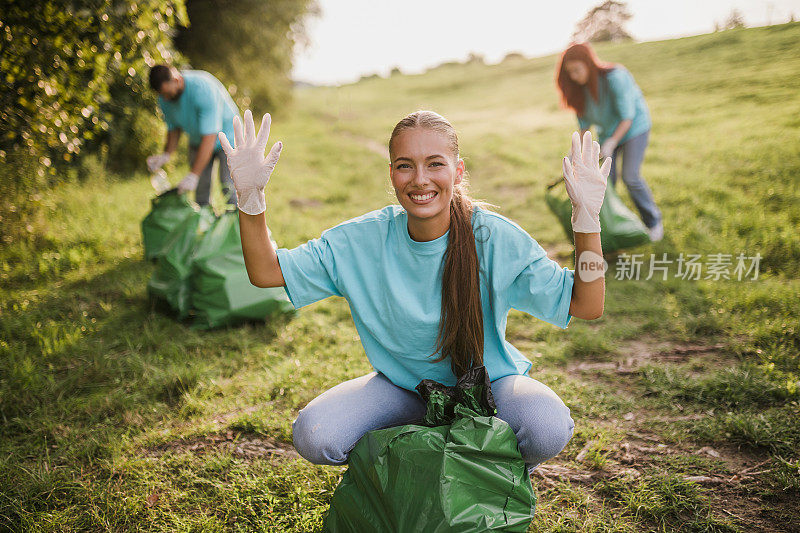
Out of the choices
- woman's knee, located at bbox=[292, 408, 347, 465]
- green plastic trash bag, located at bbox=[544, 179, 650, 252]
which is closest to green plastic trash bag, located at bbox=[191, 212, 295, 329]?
woman's knee, located at bbox=[292, 408, 347, 465]

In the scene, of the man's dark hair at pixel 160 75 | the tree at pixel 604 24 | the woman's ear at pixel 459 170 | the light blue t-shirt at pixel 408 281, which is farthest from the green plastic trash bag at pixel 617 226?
the tree at pixel 604 24

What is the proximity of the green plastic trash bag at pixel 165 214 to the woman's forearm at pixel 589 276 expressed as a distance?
3174 mm

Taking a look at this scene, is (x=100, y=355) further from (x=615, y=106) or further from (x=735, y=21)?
(x=735, y=21)

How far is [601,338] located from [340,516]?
6.75 feet

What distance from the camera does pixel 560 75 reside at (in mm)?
4246

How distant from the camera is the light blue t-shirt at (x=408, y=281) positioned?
1666 mm

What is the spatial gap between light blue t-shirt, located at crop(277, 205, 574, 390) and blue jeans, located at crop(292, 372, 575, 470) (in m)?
0.08

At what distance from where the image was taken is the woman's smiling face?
5.40 feet

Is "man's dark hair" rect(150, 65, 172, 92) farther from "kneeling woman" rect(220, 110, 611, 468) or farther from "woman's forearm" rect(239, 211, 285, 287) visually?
"woman's forearm" rect(239, 211, 285, 287)

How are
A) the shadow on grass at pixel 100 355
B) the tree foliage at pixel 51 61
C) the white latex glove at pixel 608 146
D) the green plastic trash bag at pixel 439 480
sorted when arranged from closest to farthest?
the green plastic trash bag at pixel 439 480 < the shadow on grass at pixel 100 355 < the tree foliage at pixel 51 61 < the white latex glove at pixel 608 146

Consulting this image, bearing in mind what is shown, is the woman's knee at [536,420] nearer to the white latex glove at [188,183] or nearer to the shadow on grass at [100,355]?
the shadow on grass at [100,355]

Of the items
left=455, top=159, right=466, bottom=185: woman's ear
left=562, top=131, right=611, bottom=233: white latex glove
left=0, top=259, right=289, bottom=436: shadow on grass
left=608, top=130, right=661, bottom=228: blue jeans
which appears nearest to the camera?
left=562, top=131, right=611, bottom=233: white latex glove

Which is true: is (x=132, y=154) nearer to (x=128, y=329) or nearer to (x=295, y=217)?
(x=295, y=217)

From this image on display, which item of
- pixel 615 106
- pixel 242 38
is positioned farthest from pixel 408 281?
pixel 242 38
